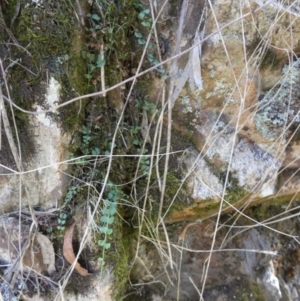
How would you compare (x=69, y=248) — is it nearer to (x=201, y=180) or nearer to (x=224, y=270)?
(x=201, y=180)

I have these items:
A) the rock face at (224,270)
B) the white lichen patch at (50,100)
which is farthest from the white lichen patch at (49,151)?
the rock face at (224,270)

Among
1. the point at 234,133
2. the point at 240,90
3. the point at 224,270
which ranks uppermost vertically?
the point at 240,90

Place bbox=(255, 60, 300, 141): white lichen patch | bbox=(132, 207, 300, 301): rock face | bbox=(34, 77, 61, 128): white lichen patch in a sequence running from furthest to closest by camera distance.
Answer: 1. bbox=(132, 207, 300, 301): rock face
2. bbox=(255, 60, 300, 141): white lichen patch
3. bbox=(34, 77, 61, 128): white lichen patch

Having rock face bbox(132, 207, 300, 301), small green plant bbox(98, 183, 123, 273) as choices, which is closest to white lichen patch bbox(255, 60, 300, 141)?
rock face bbox(132, 207, 300, 301)

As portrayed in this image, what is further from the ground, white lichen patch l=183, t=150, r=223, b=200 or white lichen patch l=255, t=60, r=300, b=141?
white lichen patch l=255, t=60, r=300, b=141

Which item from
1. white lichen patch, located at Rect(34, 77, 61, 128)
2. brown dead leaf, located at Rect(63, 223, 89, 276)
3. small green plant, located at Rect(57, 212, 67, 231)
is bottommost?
brown dead leaf, located at Rect(63, 223, 89, 276)

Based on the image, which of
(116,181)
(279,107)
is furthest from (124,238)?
(279,107)

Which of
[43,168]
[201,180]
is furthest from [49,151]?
[201,180]

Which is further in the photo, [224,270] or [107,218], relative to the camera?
[224,270]

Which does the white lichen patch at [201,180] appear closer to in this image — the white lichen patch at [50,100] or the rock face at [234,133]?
the rock face at [234,133]

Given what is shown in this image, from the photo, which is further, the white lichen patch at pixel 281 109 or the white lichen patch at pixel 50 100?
the white lichen patch at pixel 281 109

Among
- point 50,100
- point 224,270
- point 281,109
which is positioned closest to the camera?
point 50,100

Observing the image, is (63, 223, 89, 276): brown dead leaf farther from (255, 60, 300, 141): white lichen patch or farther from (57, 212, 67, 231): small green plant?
(255, 60, 300, 141): white lichen patch

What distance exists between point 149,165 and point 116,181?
114mm
